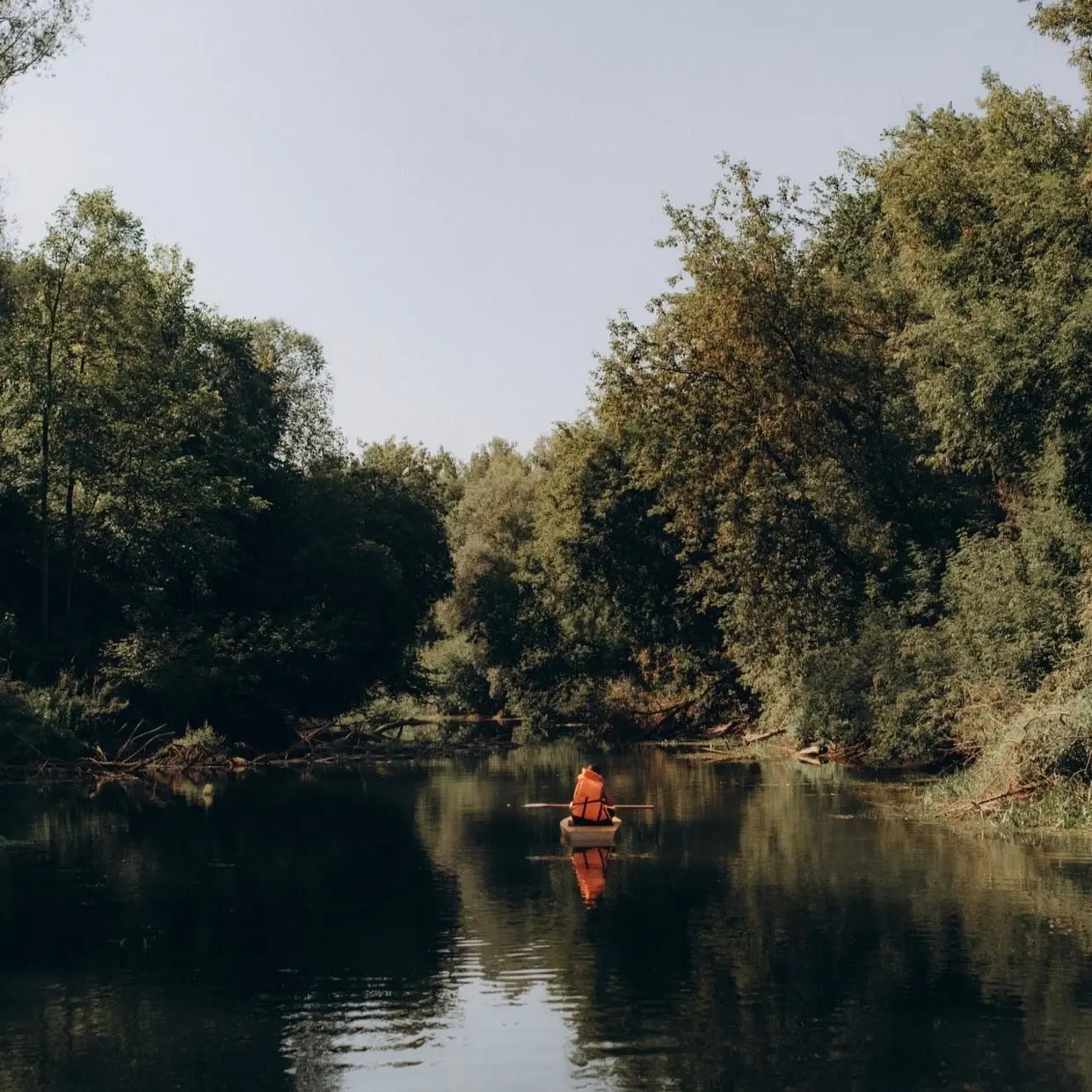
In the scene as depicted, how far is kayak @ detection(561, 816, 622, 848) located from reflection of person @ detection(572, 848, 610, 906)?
46cm

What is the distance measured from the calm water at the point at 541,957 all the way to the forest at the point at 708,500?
25.4 feet

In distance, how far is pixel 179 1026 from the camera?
55.4ft

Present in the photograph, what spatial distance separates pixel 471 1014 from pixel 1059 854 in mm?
13852

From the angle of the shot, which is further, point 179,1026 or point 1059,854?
point 1059,854

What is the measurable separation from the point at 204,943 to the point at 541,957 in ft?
15.2

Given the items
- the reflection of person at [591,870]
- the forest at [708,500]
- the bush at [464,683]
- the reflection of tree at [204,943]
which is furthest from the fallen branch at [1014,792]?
the bush at [464,683]

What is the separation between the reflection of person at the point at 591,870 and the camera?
85.0ft

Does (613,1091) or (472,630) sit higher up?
(472,630)

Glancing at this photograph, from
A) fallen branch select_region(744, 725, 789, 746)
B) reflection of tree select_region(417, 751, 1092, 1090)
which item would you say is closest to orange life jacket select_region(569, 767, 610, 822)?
reflection of tree select_region(417, 751, 1092, 1090)

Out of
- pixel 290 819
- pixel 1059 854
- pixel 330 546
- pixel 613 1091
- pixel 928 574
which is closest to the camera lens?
pixel 613 1091

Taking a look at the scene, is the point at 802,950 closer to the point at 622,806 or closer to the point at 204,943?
the point at 204,943

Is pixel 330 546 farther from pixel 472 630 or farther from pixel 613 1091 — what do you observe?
pixel 613 1091

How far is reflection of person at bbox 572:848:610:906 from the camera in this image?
25.9 meters

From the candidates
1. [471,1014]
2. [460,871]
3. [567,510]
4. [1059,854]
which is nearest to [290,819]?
[460,871]
